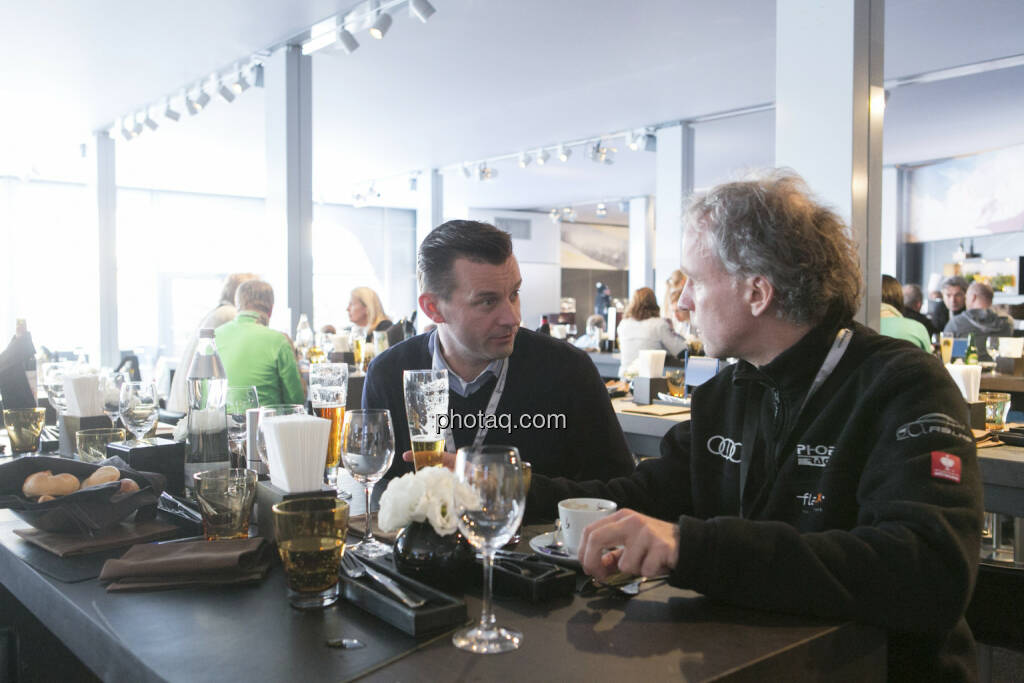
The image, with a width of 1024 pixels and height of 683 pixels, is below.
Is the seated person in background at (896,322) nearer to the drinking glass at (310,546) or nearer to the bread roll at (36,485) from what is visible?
the drinking glass at (310,546)

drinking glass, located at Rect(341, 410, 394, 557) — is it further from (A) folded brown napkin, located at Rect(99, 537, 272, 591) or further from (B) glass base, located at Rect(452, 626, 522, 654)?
(B) glass base, located at Rect(452, 626, 522, 654)

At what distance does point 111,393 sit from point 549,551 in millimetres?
1722

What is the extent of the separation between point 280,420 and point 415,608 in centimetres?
45

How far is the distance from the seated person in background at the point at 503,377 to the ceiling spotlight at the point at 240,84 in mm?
5246

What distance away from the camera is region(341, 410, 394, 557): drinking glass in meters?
1.41

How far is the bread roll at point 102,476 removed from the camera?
5.45 ft

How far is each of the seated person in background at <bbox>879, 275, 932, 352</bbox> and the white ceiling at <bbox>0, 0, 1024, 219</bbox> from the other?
1951mm

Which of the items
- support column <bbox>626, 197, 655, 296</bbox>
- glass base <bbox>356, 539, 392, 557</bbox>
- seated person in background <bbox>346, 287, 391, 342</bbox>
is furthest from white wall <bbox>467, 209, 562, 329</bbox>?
glass base <bbox>356, 539, 392, 557</bbox>

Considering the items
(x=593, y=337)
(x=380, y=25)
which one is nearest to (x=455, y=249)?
(x=380, y=25)

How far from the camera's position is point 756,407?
5.30ft

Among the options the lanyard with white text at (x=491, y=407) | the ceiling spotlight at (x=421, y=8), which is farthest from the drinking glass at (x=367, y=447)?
the ceiling spotlight at (x=421, y=8)

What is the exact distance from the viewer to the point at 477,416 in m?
2.29

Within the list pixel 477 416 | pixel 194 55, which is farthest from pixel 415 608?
pixel 194 55

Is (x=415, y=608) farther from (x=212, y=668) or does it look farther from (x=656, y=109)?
(x=656, y=109)
